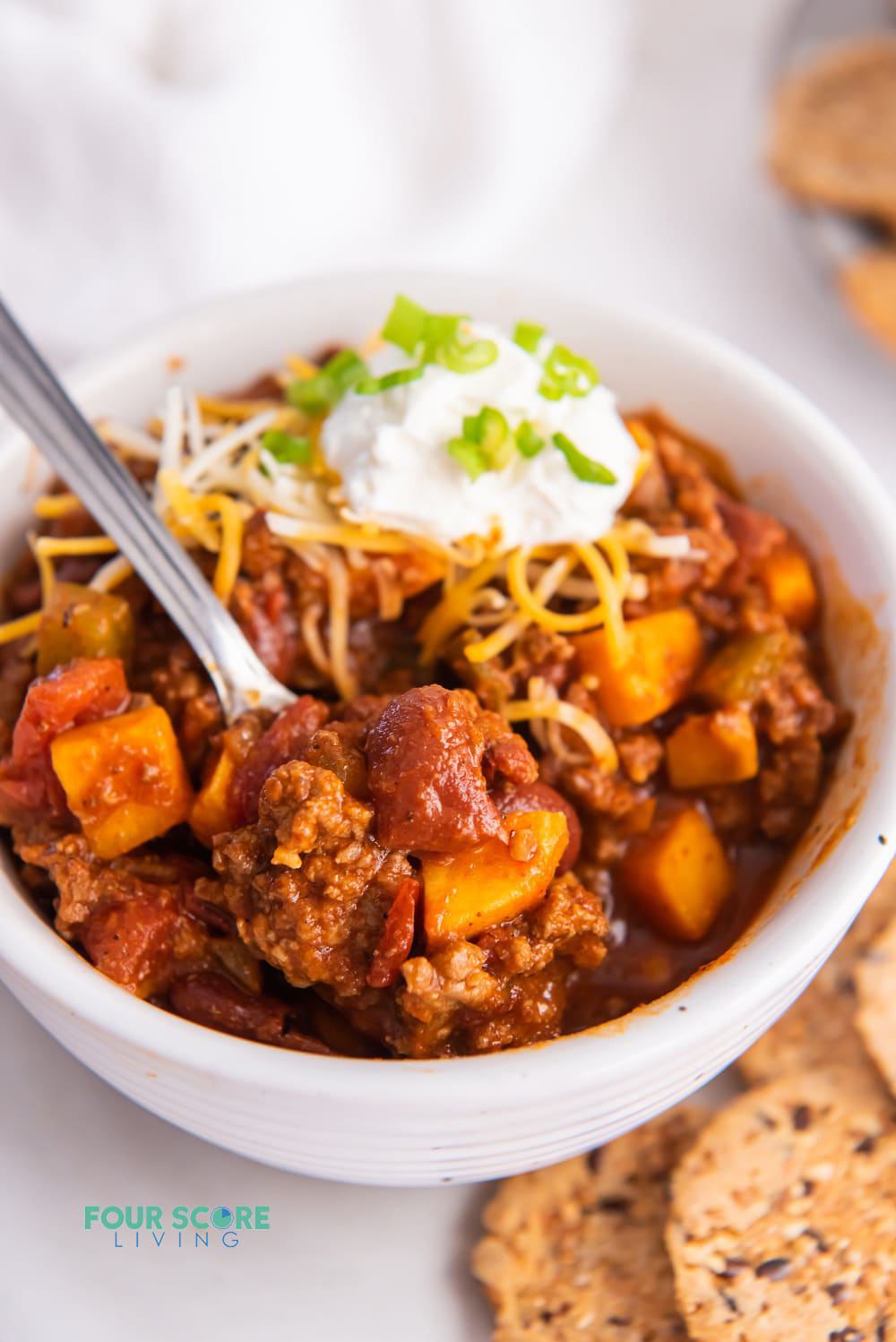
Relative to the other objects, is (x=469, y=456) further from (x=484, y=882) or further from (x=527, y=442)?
(x=484, y=882)

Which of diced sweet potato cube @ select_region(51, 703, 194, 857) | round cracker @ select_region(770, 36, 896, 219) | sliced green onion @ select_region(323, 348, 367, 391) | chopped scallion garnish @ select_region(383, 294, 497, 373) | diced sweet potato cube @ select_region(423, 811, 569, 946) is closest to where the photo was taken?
diced sweet potato cube @ select_region(423, 811, 569, 946)

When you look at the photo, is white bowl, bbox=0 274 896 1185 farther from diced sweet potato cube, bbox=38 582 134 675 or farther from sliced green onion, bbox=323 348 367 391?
sliced green onion, bbox=323 348 367 391

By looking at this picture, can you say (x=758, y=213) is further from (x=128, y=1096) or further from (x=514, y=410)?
(x=128, y=1096)

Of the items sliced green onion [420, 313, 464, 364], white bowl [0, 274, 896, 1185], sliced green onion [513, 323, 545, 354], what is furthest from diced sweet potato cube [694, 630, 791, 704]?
sliced green onion [420, 313, 464, 364]

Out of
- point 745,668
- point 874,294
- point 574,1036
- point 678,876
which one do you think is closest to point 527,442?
point 745,668

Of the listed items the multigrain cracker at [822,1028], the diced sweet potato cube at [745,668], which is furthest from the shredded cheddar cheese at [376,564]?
the multigrain cracker at [822,1028]

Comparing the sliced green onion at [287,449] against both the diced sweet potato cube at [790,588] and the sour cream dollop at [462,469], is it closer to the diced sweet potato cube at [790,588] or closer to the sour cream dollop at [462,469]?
the sour cream dollop at [462,469]

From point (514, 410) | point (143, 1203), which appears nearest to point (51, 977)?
point (143, 1203)
